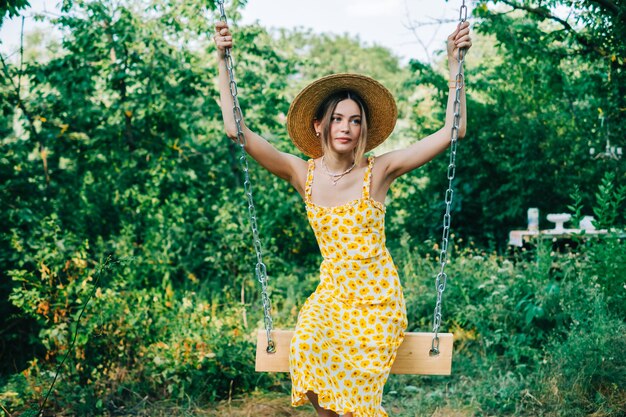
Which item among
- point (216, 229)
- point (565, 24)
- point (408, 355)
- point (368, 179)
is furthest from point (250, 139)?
point (565, 24)

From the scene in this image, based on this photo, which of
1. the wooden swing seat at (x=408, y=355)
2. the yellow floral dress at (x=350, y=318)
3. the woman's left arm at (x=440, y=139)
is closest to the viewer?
the yellow floral dress at (x=350, y=318)

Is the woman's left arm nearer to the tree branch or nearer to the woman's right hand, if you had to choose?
the woman's right hand

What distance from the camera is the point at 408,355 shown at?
3.37m

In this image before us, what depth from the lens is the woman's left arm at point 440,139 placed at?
337 centimetres

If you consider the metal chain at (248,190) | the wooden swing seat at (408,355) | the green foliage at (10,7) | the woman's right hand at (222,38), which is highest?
the green foliage at (10,7)

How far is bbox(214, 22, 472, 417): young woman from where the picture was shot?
3105 mm

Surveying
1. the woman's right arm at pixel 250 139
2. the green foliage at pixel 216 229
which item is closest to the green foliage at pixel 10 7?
the woman's right arm at pixel 250 139

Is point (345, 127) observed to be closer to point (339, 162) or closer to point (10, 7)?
point (339, 162)

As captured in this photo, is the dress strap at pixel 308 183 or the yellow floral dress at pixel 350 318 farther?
the dress strap at pixel 308 183

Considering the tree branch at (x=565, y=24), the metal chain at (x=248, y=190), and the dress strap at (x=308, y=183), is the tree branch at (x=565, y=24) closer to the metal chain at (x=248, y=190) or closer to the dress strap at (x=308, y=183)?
the dress strap at (x=308, y=183)

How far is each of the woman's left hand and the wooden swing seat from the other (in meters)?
1.37

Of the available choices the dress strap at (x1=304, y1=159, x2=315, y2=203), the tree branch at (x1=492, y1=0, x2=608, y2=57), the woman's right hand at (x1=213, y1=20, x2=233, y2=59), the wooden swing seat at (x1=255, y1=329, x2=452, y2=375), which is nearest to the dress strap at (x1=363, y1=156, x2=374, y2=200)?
the dress strap at (x1=304, y1=159, x2=315, y2=203)

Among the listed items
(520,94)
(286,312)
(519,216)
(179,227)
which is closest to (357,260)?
(286,312)

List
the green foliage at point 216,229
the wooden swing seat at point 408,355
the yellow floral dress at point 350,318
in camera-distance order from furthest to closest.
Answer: the green foliage at point 216,229, the wooden swing seat at point 408,355, the yellow floral dress at point 350,318
